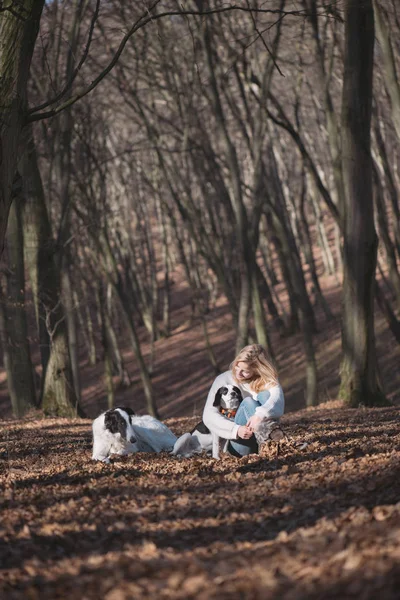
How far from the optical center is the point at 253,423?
8.07m

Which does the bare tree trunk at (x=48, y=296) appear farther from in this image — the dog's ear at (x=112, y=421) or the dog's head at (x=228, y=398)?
the dog's head at (x=228, y=398)

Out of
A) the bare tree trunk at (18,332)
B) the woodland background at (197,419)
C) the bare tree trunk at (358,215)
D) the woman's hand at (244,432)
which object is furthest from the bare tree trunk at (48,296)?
the woman's hand at (244,432)

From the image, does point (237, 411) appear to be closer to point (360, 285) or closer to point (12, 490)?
point (12, 490)

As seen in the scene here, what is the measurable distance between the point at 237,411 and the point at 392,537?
153 inches

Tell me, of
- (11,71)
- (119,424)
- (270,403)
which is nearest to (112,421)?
(119,424)

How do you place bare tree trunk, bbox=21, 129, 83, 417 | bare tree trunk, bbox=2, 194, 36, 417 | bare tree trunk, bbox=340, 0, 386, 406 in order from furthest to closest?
bare tree trunk, bbox=2, 194, 36, 417
bare tree trunk, bbox=21, 129, 83, 417
bare tree trunk, bbox=340, 0, 386, 406

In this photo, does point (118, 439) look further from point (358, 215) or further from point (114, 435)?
point (358, 215)

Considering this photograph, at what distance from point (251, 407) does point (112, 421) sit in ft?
6.06

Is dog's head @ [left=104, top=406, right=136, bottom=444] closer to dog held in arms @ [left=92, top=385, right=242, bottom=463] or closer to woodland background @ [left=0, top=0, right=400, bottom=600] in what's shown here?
dog held in arms @ [left=92, top=385, right=242, bottom=463]

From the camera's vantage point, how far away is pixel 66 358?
17547 mm

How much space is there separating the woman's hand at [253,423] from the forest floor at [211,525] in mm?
342

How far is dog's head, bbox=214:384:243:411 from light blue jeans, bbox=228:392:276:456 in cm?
11

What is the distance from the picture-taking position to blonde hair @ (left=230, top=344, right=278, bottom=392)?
8.34 metres

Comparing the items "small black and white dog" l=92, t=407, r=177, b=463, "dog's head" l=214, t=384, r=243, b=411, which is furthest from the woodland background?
"dog's head" l=214, t=384, r=243, b=411
